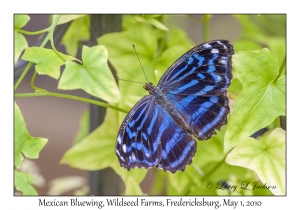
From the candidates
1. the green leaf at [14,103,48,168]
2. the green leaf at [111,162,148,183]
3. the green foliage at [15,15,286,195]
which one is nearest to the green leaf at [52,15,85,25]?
the green foliage at [15,15,286,195]

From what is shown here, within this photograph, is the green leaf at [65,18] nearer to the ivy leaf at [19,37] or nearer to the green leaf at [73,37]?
the ivy leaf at [19,37]

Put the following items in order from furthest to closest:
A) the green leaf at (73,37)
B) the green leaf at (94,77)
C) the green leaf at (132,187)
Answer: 1. the green leaf at (73,37)
2. the green leaf at (132,187)
3. the green leaf at (94,77)

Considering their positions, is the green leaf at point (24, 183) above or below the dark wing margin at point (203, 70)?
below

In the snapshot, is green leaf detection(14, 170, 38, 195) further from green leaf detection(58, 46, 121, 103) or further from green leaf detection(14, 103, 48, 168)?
green leaf detection(58, 46, 121, 103)

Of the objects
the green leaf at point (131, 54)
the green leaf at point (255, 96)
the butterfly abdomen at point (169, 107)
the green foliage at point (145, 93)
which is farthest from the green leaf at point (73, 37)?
the green leaf at point (255, 96)

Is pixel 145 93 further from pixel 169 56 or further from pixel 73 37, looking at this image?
pixel 73 37

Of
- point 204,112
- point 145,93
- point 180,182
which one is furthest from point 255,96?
point 180,182
